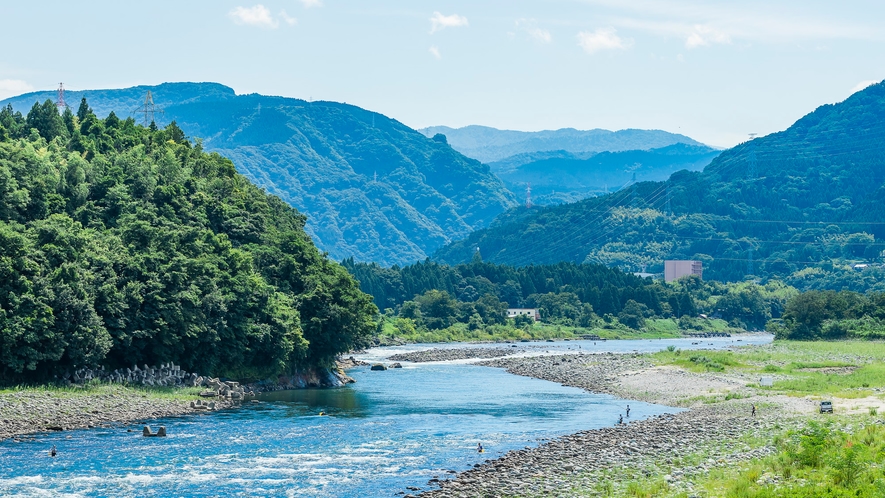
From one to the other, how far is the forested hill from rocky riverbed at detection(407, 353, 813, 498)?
95.3 ft

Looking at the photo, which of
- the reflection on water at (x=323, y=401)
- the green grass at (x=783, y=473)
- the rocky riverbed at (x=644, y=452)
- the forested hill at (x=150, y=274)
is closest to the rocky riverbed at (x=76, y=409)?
the forested hill at (x=150, y=274)

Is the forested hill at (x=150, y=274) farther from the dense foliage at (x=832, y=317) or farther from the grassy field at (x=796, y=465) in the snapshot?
the dense foliage at (x=832, y=317)

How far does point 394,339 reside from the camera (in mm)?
178625

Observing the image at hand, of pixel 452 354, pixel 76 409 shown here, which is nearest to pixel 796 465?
pixel 76 409

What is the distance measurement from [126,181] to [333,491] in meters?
58.4

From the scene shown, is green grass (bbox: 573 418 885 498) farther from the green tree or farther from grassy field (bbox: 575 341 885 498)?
the green tree

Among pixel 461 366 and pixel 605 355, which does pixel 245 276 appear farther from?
pixel 605 355

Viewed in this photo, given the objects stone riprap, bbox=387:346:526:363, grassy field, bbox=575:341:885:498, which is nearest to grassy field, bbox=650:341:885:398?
grassy field, bbox=575:341:885:498

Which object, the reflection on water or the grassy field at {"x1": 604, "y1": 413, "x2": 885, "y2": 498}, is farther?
the reflection on water

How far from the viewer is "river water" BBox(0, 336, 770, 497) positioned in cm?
4422

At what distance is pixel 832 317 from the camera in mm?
144000

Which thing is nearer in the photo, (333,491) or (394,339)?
(333,491)

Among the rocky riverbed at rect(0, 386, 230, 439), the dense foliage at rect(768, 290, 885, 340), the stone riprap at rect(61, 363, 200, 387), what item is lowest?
the rocky riverbed at rect(0, 386, 230, 439)

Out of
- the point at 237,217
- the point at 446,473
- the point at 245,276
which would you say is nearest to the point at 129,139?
the point at 237,217
